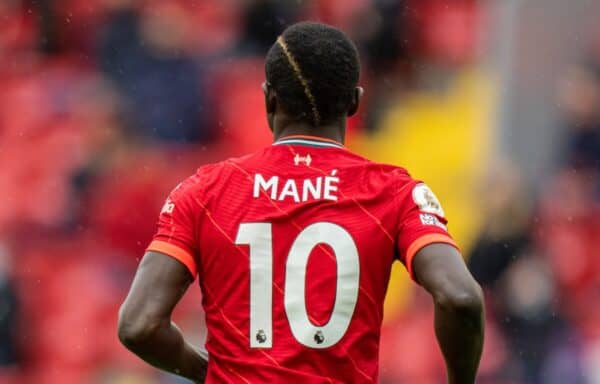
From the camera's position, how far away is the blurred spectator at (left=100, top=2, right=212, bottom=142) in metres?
11.5

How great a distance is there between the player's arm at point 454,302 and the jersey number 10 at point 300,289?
18 cm

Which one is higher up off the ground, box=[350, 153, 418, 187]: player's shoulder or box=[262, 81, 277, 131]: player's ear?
box=[262, 81, 277, 131]: player's ear

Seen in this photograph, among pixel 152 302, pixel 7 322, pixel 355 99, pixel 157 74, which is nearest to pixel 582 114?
pixel 157 74

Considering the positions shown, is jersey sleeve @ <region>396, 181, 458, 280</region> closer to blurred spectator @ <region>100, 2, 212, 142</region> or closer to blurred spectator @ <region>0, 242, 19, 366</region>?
blurred spectator @ <region>0, 242, 19, 366</region>

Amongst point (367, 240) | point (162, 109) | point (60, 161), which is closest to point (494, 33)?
point (162, 109)

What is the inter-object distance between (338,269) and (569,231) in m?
6.68

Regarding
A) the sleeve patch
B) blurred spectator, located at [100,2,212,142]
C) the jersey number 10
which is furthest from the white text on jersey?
blurred spectator, located at [100,2,212,142]

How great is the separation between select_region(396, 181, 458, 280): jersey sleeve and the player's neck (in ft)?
0.81

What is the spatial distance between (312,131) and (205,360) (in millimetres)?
686

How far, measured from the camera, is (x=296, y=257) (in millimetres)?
4145

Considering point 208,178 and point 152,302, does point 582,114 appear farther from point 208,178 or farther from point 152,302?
point 152,302

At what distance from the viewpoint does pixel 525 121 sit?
1087cm

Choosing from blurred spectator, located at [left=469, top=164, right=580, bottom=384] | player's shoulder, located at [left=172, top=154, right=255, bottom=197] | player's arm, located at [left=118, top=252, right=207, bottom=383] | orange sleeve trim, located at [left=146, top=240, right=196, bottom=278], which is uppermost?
player's shoulder, located at [left=172, top=154, right=255, bottom=197]

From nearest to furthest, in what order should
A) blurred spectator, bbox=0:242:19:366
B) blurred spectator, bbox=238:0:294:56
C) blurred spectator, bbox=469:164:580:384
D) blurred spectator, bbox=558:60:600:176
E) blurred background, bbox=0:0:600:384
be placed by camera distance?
blurred spectator, bbox=469:164:580:384, blurred background, bbox=0:0:600:384, blurred spectator, bbox=0:242:19:366, blurred spectator, bbox=558:60:600:176, blurred spectator, bbox=238:0:294:56
